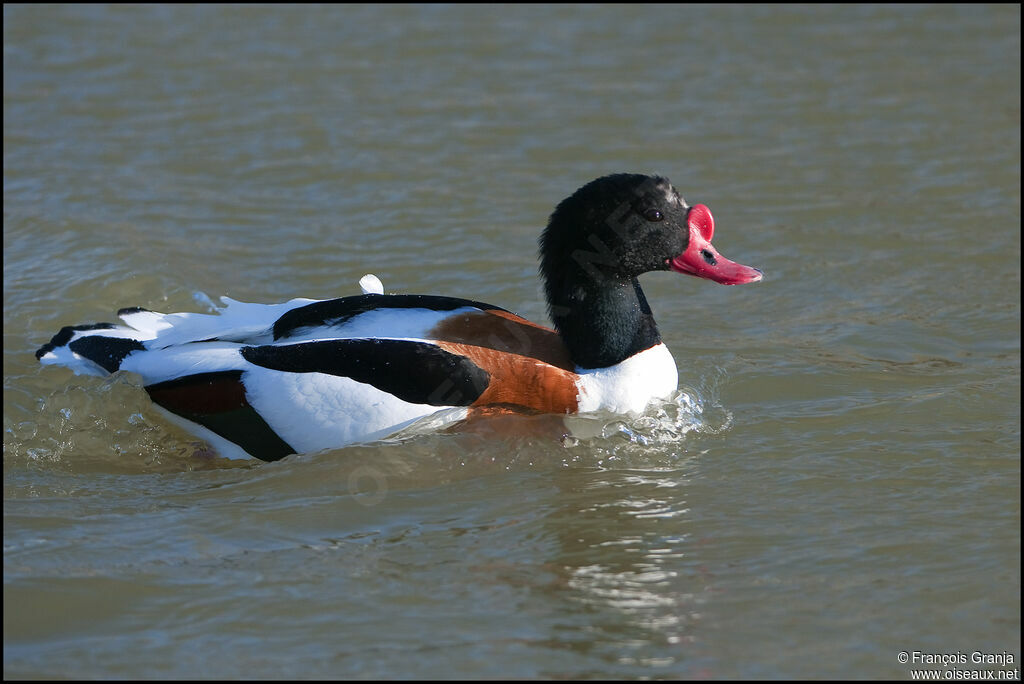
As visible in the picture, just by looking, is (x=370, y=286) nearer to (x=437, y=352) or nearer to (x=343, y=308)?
(x=343, y=308)

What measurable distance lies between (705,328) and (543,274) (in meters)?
1.91

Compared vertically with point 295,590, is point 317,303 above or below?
above

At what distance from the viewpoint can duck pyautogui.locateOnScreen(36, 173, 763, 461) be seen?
5.96m

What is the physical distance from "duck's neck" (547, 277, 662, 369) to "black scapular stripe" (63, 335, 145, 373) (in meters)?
2.13

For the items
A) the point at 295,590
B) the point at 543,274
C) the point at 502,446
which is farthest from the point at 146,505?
the point at 543,274

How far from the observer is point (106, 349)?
6438mm

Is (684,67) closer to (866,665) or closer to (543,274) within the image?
(543,274)

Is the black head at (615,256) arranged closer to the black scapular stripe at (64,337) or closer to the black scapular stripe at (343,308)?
the black scapular stripe at (343,308)

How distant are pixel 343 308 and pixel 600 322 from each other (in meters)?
1.26

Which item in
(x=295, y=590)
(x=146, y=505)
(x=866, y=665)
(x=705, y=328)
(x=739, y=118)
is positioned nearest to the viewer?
(x=866, y=665)

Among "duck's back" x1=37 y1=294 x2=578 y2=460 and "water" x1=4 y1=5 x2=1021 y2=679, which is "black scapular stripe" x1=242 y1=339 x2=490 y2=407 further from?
"water" x1=4 y1=5 x2=1021 y2=679

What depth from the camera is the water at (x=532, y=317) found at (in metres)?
4.79

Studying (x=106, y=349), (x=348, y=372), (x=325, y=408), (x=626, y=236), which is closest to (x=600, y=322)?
(x=626, y=236)

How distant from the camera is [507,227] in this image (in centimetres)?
953
